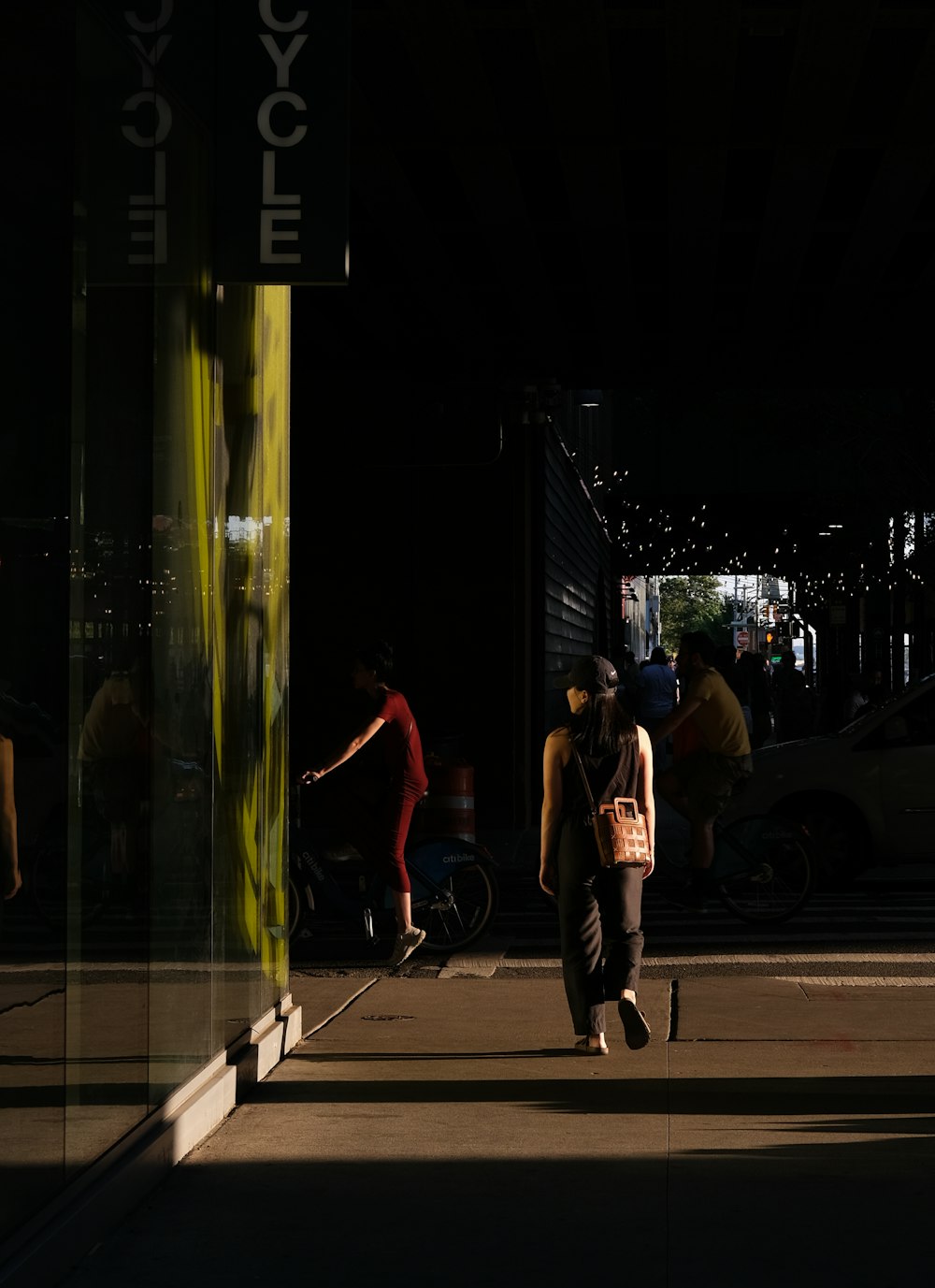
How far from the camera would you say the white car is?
15055 mm

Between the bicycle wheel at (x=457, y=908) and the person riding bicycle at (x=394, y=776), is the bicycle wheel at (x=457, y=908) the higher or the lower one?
the lower one

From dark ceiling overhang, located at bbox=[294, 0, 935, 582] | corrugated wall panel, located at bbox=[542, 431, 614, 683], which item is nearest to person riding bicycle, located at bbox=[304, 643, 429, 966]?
dark ceiling overhang, located at bbox=[294, 0, 935, 582]

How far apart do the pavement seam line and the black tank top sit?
5.68ft

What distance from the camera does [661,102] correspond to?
39.4 ft

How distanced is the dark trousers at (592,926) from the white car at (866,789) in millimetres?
6455

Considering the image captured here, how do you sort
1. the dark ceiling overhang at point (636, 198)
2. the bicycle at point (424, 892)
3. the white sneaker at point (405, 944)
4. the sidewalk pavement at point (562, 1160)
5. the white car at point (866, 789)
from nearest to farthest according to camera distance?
the sidewalk pavement at point (562, 1160) → the dark ceiling overhang at point (636, 198) → the white sneaker at point (405, 944) → the bicycle at point (424, 892) → the white car at point (866, 789)

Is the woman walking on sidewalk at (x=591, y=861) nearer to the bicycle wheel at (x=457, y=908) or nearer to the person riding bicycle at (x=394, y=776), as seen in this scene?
the person riding bicycle at (x=394, y=776)

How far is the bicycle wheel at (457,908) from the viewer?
11.8 metres

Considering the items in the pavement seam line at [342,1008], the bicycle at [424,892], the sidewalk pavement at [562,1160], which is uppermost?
the bicycle at [424,892]

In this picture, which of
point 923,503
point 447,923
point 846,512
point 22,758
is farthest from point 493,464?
point 846,512

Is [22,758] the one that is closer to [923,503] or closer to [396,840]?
[396,840]

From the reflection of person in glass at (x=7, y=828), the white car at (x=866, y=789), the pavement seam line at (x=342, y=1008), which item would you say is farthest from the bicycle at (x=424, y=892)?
the reflection of person in glass at (x=7, y=828)

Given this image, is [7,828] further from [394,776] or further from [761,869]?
[761,869]

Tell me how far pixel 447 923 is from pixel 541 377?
10549 mm
